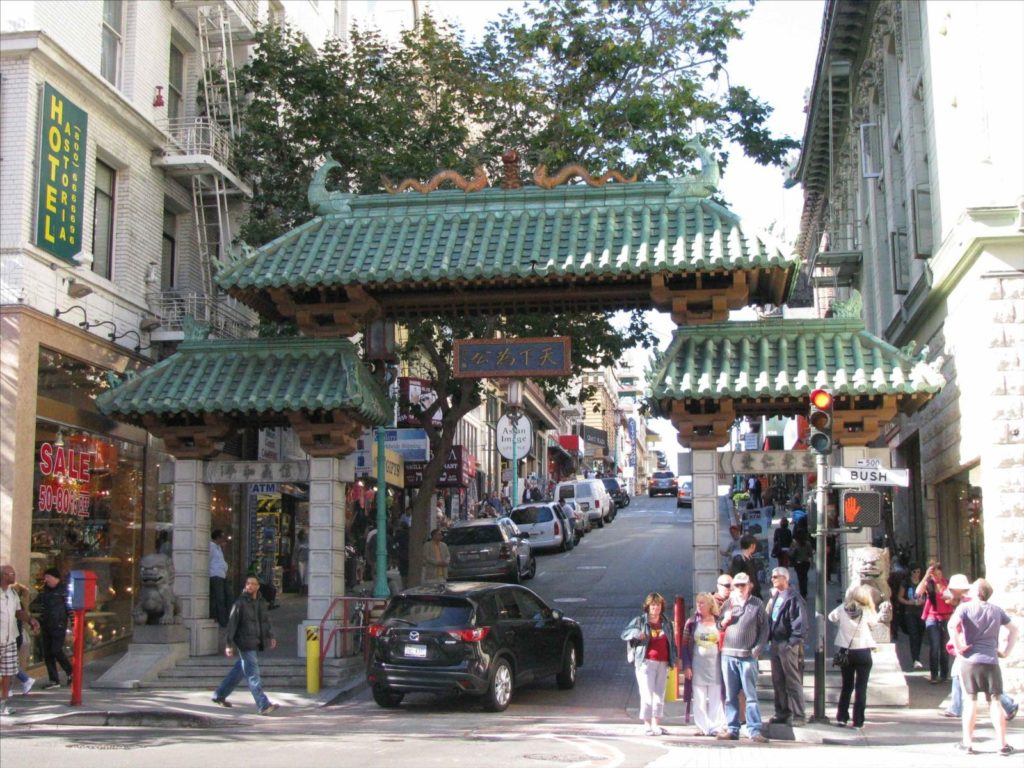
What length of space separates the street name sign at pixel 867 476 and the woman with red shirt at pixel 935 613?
6.22 feet

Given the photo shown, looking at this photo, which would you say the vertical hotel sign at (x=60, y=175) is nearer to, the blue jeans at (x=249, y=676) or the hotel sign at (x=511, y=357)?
the hotel sign at (x=511, y=357)

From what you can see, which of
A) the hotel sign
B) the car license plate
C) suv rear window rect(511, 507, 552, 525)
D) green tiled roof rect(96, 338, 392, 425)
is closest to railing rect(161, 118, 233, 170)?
green tiled roof rect(96, 338, 392, 425)

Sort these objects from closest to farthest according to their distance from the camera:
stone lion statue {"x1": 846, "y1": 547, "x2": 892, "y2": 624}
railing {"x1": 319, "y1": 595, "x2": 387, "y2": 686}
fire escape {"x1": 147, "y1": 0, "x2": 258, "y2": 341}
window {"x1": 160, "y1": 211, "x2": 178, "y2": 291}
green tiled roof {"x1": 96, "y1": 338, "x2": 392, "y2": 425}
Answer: stone lion statue {"x1": 846, "y1": 547, "x2": 892, "y2": 624} < green tiled roof {"x1": 96, "y1": 338, "x2": 392, "y2": 425} < railing {"x1": 319, "y1": 595, "x2": 387, "y2": 686} < fire escape {"x1": 147, "y1": 0, "x2": 258, "y2": 341} < window {"x1": 160, "y1": 211, "x2": 178, "y2": 291}

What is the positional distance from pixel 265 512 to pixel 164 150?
391 inches

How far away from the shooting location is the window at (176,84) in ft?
78.8

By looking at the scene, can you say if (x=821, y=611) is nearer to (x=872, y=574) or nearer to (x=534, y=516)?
(x=872, y=574)

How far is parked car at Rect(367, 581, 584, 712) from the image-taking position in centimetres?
1530

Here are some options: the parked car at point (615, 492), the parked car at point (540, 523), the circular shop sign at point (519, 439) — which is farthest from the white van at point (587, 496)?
the parked car at point (540, 523)

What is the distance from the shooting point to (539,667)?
16781mm

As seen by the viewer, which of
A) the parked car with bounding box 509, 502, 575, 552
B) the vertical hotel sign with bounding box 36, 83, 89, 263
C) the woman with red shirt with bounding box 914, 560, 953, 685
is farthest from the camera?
the parked car with bounding box 509, 502, 575, 552

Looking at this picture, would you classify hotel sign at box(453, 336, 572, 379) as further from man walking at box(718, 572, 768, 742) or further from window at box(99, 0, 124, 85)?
window at box(99, 0, 124, 85)

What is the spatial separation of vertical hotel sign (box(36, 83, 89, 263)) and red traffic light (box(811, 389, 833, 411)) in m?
12.0

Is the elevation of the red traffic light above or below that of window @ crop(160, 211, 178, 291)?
below

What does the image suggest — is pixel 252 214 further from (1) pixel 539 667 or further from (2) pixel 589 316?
(1) pixel 539 667
